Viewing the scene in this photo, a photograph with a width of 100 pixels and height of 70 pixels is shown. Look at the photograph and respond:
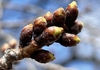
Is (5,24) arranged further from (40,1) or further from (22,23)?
(40,1)

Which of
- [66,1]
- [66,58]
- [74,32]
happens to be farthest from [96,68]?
[74,32]

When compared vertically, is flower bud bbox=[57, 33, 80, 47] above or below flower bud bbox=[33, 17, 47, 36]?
below

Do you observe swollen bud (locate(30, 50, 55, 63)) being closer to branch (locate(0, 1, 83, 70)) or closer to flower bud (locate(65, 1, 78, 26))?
branch (locate(0, 1, 83, 70))

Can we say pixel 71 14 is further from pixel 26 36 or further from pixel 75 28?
pixel 26 36

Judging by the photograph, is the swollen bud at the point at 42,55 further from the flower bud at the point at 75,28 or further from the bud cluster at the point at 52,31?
the flower bud at the point at 75,28

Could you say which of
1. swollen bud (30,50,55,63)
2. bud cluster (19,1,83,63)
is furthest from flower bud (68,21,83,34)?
swollen bud (30,50,55,63)

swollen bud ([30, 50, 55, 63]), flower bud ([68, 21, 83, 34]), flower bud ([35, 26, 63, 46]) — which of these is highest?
flower bud ([68, 21, 83, 34])

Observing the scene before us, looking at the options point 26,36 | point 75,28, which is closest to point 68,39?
point 75,28

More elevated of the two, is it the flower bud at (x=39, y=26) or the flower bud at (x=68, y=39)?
the flower bud at (x=39, y=26)

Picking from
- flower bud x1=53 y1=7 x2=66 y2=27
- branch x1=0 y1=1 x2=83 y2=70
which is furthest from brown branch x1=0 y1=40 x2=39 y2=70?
flower bud x1=53 y1=7 x2=66 y2=27

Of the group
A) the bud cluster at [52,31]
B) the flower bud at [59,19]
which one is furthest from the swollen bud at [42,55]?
the flower bud at [59,19]
